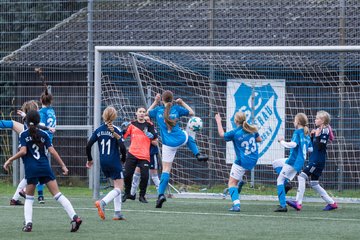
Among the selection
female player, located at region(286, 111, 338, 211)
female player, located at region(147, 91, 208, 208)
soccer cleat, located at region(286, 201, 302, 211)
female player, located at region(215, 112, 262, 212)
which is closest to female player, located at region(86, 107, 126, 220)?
female player, located at region(215, 112, 262, 212)

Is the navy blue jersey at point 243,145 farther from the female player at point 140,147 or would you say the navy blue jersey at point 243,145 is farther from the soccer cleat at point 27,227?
the soccer cleat at point 27,227

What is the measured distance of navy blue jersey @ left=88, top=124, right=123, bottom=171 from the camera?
14.3m

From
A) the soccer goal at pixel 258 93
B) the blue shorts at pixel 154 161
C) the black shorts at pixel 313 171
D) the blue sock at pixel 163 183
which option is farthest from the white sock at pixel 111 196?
the soccer goal at pixel 258 93

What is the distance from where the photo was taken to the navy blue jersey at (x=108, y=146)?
47.0 ft

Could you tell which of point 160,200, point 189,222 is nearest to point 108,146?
point 189,222

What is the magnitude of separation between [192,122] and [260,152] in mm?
2726

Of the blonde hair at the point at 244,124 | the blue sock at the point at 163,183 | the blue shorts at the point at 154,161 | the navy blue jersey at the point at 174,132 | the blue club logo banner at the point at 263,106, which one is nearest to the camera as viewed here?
the blonde hair at the point at 244,124

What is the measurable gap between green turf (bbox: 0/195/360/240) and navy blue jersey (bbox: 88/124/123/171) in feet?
2.57

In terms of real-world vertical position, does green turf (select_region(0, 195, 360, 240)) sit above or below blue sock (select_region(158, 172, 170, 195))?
below

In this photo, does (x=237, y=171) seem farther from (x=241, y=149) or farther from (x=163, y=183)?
(x=163, y=183)

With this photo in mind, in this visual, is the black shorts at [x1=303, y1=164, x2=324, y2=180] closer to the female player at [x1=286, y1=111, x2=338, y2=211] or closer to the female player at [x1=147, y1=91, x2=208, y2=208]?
the female player at [x1=286, y1=111, x2=338, y2=211]

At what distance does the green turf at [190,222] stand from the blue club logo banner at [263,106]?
6.62 ft

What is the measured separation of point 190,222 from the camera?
45.9 ft

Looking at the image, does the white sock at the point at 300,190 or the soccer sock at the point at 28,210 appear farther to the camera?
the white sock at the point at 300,190
